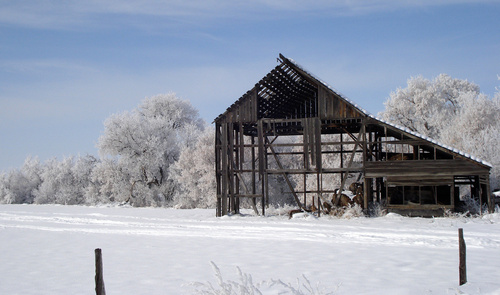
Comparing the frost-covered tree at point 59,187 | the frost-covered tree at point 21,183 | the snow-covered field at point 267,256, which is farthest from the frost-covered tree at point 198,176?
the frost-covered tree at point 21,183

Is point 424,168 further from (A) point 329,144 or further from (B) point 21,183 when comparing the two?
(B) point 21,183

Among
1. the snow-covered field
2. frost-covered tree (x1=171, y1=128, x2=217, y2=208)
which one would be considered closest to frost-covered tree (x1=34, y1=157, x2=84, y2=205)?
frost-covered tree (x1=171, y1=128, x2=217, y2=208)

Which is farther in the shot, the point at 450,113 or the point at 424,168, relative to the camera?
the point at 450,113

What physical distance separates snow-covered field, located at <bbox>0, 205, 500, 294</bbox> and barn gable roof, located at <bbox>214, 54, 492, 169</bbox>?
16.3 feet

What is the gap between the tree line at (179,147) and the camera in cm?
4406

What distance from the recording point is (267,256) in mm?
14133

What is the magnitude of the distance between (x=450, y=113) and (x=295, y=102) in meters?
29.2

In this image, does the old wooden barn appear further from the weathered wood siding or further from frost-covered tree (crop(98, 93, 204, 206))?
frost-covered tree (crop(98, 93, 204, 206))

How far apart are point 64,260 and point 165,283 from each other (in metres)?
5.00

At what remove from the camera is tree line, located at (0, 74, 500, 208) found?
44062mm

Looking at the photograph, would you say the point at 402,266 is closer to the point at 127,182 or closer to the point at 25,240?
the point at 25,240

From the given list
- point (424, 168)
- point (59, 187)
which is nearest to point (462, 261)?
point (424, 168)

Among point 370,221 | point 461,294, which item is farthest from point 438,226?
point 461,294

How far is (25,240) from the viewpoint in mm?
19500
